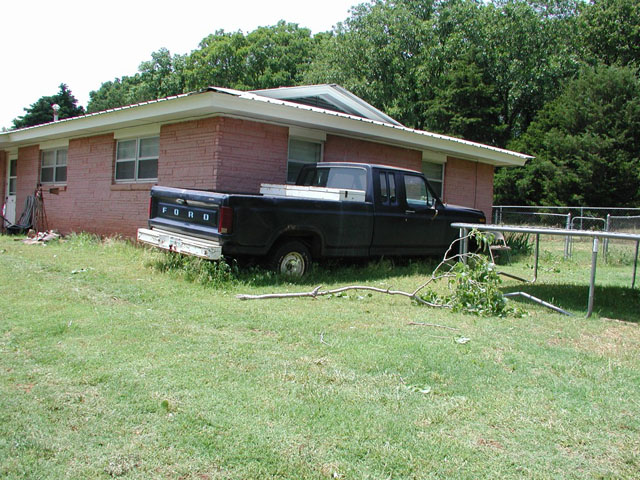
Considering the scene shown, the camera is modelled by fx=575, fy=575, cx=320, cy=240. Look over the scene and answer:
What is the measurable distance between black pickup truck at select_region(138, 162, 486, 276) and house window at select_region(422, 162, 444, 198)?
13.9ft

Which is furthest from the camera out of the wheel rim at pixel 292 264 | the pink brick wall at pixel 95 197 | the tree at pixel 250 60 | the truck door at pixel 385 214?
the tree at pixel 250 60

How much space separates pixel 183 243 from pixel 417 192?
438 centimetres

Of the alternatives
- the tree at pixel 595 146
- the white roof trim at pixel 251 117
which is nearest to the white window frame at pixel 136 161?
the white roof trim at pixel 251 117

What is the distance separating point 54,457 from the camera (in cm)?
301

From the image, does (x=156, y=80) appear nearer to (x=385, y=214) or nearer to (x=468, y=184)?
(x=468, y=184)

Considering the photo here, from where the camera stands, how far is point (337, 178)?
10.0 meters

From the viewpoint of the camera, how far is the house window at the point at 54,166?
1630 cm

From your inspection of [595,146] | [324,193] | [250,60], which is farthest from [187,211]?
[250,60]

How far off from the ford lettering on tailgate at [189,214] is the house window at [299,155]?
3.47m

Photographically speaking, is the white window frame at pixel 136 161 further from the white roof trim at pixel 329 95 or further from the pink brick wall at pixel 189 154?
the white roof trim at pixel 329 95

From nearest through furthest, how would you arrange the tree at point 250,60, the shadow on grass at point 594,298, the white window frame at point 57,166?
the shadow on grass at point 594,298
the white window frame at point 57,166
the tree at point 250,60

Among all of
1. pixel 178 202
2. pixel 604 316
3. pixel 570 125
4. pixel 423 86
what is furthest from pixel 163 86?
pixel 604 316

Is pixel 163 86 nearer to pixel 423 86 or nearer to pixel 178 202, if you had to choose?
pixel 423 86

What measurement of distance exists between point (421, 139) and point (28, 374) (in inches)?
429
